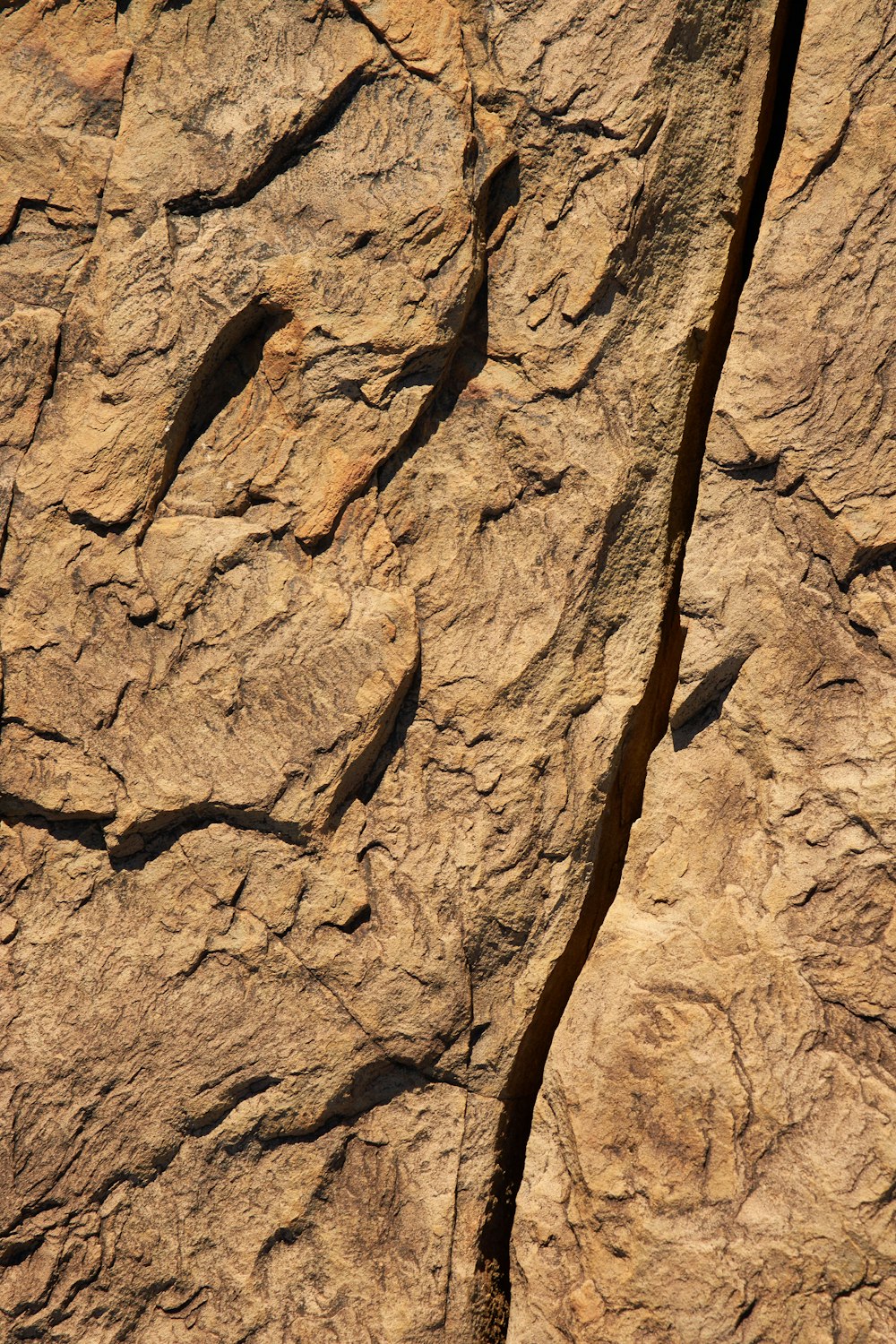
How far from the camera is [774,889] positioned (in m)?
1.56

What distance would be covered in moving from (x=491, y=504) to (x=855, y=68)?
0.84 metres

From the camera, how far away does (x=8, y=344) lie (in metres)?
1.68

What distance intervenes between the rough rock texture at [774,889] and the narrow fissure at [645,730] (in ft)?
0.20

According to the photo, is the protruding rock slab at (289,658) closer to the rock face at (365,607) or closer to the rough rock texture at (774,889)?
the rock face at (365,607)

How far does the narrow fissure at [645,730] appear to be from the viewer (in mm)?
1692

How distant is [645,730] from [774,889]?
1.05 ft

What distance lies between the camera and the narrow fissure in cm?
169

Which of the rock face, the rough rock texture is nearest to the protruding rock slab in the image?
the rock face

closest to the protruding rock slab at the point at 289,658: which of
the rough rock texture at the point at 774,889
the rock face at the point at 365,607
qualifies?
the rock face at the point at 365,607

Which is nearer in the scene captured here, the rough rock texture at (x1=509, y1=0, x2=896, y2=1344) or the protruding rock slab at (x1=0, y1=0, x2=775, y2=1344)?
the rough rock texture at (x1=509, y1=0, x2=896, y2=1344)

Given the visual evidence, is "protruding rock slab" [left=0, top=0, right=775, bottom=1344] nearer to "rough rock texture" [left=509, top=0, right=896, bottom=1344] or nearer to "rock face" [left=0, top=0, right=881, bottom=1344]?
"rock face" [left=0, top=0, right=881, bottom=1344]

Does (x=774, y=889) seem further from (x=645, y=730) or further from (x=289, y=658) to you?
(x=289, y=658)

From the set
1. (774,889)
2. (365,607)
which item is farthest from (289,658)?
(774,889)

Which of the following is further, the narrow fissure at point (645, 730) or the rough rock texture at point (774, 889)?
the narrow fissure at point (645, 730)
